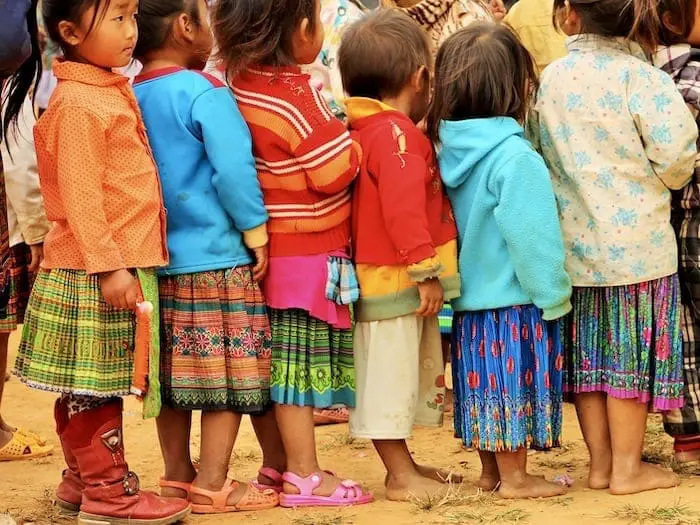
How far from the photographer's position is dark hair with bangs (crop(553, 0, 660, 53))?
13.6 ft

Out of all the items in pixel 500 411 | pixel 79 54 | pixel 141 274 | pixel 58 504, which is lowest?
pixel 58 504

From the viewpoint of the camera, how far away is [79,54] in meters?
3.91

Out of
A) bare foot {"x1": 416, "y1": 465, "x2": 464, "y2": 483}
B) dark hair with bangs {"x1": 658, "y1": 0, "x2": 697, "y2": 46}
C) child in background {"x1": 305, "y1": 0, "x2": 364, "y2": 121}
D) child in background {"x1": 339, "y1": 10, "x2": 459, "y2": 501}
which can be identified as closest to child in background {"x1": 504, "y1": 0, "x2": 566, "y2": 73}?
child in background {"x1": 305, "y1": 0, "x2": 364, "y2": 121}

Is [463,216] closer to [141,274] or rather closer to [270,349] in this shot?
[270,349]

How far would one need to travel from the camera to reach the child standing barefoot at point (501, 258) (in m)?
4.07

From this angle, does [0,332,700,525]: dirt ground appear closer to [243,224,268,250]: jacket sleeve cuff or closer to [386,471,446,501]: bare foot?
[386,471,446,501]: bare foot

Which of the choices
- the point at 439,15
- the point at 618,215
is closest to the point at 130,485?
the point at 618,215

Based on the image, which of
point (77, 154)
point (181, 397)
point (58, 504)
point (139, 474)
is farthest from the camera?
point (139, 474)

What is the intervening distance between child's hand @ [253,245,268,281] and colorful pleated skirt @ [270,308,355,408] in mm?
134

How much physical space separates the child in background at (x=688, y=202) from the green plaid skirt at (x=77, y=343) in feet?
6.13

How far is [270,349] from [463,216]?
0.80 m

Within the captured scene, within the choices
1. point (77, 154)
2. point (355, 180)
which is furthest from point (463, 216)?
point (77, 154)

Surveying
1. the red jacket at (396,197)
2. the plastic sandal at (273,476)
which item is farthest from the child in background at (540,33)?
the plastic sandal at (273,476)

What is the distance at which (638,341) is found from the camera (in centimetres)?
423
